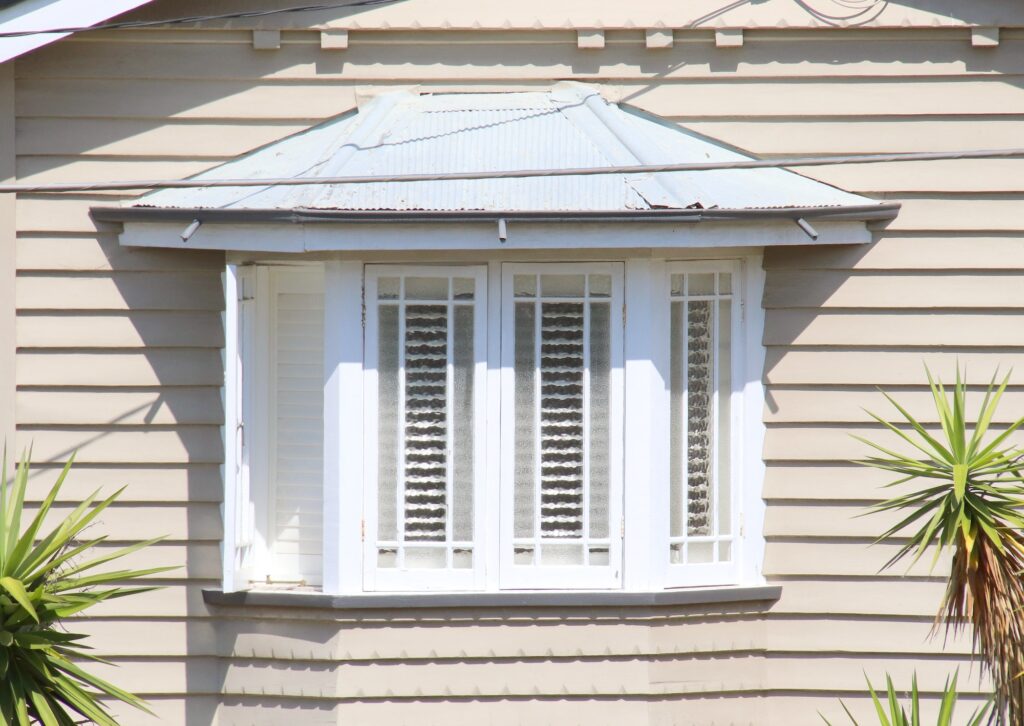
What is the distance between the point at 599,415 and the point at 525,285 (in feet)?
2.47

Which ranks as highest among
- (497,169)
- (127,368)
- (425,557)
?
(497,169)

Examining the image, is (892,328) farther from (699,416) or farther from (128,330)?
(128,330)

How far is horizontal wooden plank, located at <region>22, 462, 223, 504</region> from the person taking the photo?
280 inches

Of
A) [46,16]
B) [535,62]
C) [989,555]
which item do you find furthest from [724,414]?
[46,16]

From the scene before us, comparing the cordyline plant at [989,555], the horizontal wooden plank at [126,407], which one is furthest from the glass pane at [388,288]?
the cordyline plant at [989,555]

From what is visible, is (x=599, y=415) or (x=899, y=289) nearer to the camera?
(x=599, y=415)

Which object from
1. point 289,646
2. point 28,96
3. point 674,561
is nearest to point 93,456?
point 289,646

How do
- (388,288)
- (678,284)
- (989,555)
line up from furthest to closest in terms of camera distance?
1. (678,284)
2. (388,288)
3. (989,555)

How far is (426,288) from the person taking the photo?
263 inches

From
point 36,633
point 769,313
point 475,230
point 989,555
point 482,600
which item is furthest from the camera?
point 769,313

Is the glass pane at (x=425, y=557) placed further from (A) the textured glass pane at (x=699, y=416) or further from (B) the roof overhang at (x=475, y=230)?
(B) the roof overhang at (x=475, y=230)

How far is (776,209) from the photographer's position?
6418 millimetres

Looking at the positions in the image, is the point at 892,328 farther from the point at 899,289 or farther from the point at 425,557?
the point at 425,557

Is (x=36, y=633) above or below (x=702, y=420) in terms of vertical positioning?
below
